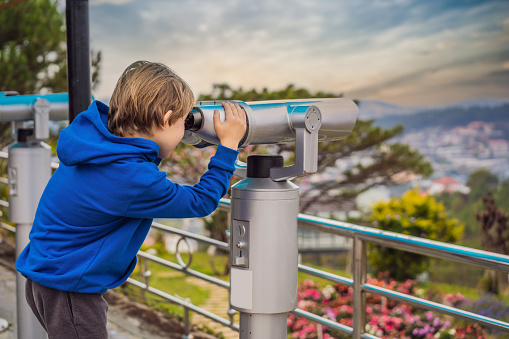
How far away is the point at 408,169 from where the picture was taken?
16.3 m

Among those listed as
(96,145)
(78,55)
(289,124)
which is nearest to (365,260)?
(289,124)

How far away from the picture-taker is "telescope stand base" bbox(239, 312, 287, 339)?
141 cm

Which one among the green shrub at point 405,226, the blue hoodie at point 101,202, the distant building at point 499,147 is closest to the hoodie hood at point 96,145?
the blue hoodie at point 101,202

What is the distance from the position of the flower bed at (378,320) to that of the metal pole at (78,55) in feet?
10.1

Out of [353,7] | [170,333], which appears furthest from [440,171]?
[170,333]

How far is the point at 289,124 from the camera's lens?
1.38 meters

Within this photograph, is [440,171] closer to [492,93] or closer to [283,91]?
[492,93]

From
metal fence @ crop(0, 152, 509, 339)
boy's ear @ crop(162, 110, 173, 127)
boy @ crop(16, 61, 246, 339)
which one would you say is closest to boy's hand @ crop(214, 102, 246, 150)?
boy @ crop(16, 61, 246, 339)

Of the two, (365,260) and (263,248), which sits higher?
(263,248)

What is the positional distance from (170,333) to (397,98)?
19.5 m

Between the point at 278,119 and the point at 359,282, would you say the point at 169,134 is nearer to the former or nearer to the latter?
the point at 278,119

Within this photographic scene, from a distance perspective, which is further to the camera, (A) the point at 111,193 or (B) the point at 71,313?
(B) the point at 71,313

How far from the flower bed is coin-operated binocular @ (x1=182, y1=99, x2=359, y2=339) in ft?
11.0

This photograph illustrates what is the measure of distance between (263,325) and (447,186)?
1791 centimetres
